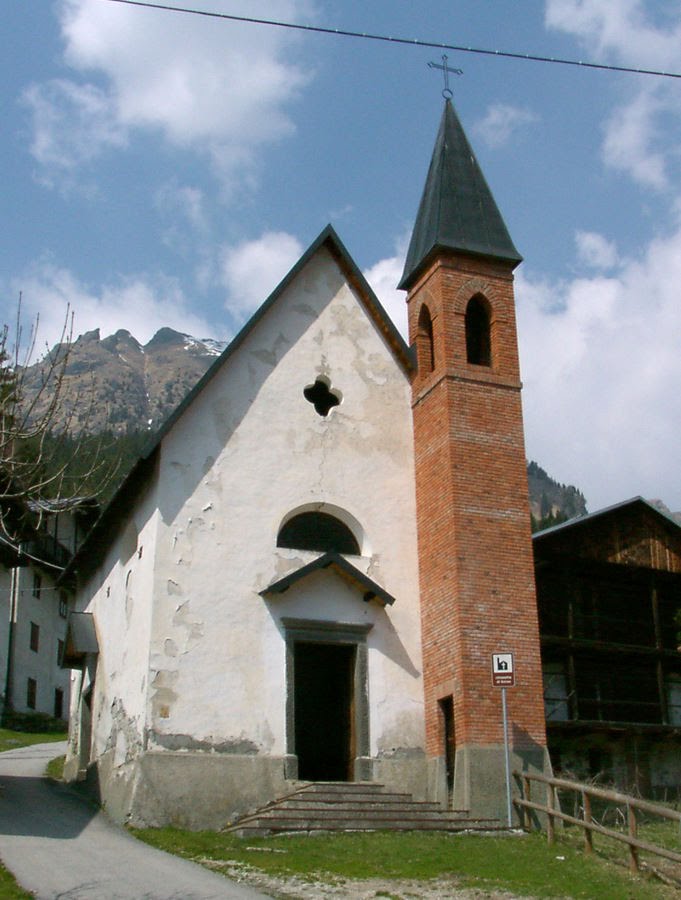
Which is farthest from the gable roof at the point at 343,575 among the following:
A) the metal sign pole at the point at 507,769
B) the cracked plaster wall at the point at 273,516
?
the metal sign pole at the point at 507,769

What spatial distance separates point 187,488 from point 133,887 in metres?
8.39

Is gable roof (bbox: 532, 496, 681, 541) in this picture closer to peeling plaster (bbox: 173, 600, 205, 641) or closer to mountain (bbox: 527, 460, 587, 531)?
peeling plaster (bbox: 173, 600, 205, 641)

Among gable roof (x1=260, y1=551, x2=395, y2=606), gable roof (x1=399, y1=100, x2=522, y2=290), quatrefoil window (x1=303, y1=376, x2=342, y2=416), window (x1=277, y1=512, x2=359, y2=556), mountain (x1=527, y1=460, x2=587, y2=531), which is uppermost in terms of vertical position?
mountain (x1=527, y1=460, x2=587, y2=531)

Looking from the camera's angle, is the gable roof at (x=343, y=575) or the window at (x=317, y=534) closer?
the gable roof at (x=343, y=575)

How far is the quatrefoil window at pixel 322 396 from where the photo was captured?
21.6 meters

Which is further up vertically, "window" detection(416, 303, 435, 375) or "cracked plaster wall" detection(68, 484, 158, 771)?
"window" detection(416, 303, 435, 375)

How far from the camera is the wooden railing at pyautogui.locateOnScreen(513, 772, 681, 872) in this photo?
43.9 ft

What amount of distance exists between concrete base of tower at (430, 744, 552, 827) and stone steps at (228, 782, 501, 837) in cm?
31

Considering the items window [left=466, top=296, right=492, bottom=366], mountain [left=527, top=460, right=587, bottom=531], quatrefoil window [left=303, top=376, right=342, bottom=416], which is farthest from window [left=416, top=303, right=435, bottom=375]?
mountain [left=527, top=460, right=587, bottom=531]

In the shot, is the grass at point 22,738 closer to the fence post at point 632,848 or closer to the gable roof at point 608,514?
the gable roof at point 608,514

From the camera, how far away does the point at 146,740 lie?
18.0 metres

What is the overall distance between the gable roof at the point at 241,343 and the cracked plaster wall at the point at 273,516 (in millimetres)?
181

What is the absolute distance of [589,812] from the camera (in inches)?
599

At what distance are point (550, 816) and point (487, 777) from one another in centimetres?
205
